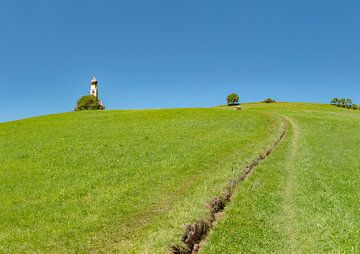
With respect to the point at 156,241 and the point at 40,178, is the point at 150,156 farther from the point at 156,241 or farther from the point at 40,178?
the point at 156,241

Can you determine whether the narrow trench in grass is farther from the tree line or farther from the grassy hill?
the tree line

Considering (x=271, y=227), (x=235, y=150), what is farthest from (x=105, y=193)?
(x=235, y=150)

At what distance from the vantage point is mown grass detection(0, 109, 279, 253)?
1406 centimetres

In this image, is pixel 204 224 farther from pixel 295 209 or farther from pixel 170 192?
pixel 295 209

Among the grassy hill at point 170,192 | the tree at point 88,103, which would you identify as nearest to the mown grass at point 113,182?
the grassy hill at point 170,192

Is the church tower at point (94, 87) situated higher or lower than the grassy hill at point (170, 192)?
higher

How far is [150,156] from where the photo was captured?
93.2 feet

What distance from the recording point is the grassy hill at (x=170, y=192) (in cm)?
1398

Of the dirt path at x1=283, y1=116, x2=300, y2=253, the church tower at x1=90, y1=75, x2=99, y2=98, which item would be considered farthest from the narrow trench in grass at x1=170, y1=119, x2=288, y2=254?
the church tower at x1=90, y1=75, x2=99, y2=98

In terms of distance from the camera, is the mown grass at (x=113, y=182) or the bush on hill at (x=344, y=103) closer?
the mown grass at (x=113, y=182)

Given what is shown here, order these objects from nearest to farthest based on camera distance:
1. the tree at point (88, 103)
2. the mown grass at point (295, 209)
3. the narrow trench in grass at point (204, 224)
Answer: the narrow trench in grass at point (204, 224)
the mown grass at point (295, 209)
the tree at point (88, 103)

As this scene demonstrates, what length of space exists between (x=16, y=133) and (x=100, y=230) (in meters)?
36.0

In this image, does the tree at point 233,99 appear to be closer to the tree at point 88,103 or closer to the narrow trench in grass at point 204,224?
the tree at point 88,103

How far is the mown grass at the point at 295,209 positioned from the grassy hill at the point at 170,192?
0.05 m
